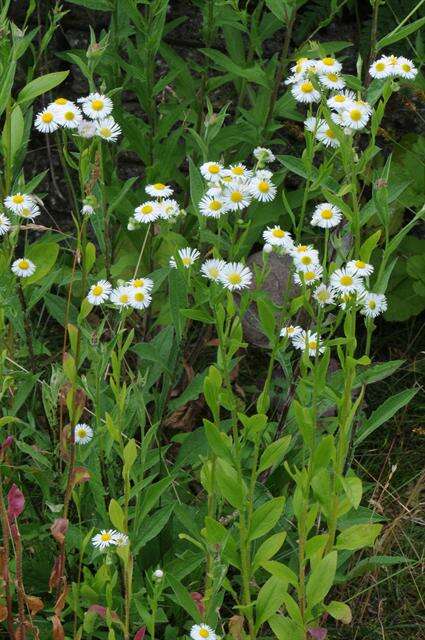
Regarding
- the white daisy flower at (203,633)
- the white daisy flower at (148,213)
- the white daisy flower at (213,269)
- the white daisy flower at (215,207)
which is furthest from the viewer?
the white daisy flower at (148,213)

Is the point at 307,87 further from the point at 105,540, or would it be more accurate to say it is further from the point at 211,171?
the point at 105,540

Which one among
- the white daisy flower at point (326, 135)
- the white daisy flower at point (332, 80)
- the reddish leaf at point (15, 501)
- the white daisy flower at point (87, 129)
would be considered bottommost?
the reddish leaf at point (15, 501)

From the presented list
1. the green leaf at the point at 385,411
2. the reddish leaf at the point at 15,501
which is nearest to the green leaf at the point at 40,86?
the reddish leaf at the point at 15,501

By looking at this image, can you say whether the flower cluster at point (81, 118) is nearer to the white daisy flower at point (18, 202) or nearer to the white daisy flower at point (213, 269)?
the white daisy flower at point (18, 202)

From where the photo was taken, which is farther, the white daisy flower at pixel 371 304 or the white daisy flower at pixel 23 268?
the white daisy flower at pixel 23 268

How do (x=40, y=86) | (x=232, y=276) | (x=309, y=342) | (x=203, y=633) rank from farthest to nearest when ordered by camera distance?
(x=40, y=86) < (x=309, y=342) < (x=232, y=276) < (x=203, y=633)

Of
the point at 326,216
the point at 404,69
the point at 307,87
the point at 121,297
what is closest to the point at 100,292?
the point at 121,297
